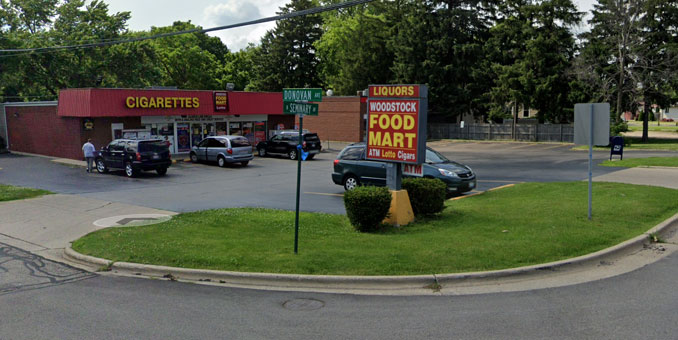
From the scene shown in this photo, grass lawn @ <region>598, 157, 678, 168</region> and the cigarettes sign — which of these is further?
grass lawn @ <region>598, 157, 678, 168</region>

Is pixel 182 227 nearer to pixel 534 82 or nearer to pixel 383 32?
pixel 534 82

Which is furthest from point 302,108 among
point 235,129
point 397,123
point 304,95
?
point 235,129

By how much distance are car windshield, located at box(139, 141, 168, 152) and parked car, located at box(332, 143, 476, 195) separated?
1055cm

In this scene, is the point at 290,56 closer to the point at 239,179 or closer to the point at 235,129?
the point at 235,129

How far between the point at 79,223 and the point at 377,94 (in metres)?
8.10

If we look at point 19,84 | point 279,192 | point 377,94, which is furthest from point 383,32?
point 377,94

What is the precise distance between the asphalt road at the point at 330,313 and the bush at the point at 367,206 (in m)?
3.58

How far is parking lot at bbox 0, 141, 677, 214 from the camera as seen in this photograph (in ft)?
58.5

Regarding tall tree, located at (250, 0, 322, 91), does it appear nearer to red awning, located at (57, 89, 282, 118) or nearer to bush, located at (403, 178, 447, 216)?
red awning, located at (57, 89, 282, 118)

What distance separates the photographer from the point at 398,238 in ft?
35.9

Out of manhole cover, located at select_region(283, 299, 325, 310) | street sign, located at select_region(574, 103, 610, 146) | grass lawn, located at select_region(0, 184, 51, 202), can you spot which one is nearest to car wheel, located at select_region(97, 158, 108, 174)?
grass lawn, located at select_region(0, 184, 51, 202)

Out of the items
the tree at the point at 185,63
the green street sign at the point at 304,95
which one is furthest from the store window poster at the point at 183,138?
the tree at the point at 185,63

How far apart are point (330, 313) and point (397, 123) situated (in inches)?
233

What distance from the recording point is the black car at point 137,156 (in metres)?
25.1
